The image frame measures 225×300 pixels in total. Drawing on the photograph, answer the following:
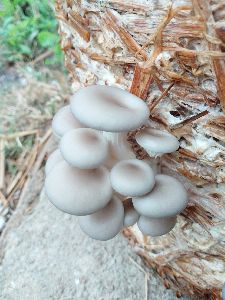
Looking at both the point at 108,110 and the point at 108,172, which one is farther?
the point at 108,172

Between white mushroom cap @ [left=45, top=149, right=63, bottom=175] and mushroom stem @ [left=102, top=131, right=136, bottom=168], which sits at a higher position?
mushroom stem @ [left=102, top=131, right=136, bottom=168]

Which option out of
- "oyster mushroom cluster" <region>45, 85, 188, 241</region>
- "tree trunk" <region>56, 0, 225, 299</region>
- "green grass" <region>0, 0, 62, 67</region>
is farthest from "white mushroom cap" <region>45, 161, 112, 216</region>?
"green grass" <region>0, 0, 62, 67</region>

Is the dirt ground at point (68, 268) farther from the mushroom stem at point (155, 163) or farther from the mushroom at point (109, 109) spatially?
the mushroom at point (109, 109)

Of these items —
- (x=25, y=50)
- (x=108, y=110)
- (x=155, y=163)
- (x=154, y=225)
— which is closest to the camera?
(x=108, y=110)

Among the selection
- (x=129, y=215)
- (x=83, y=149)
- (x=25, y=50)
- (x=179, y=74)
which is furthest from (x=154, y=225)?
(x=25, y=50)

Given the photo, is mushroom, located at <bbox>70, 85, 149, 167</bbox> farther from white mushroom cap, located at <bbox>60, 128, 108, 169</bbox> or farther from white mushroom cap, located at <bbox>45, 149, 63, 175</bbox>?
white mushroom cap, located at <bbox>45, 149, 63, 175</bbox>

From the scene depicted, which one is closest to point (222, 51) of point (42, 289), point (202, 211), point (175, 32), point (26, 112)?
point (175, 32)

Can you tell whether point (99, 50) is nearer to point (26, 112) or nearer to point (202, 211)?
point (202, 211)

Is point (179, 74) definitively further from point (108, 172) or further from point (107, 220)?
point (107, 220)
